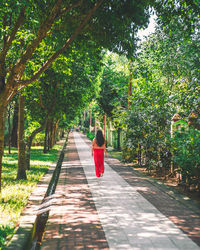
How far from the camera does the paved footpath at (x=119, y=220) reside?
4.42 m

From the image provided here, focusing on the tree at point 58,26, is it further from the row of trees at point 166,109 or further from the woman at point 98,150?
the woman at point 98,150

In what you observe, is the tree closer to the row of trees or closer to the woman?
the row of trees

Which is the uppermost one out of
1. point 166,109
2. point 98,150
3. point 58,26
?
point 58,26

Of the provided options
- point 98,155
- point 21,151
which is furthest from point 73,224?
point 21,151

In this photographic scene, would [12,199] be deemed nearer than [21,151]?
Yes

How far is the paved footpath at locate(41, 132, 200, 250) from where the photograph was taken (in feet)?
14.5

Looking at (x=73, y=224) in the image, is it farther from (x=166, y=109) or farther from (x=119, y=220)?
(x=166, y=109)

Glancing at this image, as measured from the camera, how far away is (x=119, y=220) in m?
5.49

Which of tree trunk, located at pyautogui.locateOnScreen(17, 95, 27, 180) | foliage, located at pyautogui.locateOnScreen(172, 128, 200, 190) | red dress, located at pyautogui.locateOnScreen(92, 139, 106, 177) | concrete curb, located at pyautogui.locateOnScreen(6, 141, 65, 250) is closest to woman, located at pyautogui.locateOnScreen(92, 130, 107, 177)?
red dress, located at pyautogui.locateOnScreen(92, 139, 106, 177)

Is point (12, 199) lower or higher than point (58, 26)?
lower

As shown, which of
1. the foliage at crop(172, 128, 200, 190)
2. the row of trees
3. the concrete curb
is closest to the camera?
the concrete curb

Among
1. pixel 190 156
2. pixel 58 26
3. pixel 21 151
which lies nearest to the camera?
pixel 58 26

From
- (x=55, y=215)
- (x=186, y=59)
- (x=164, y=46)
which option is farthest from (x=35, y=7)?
(x=186, y=59)

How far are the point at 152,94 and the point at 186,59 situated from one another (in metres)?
3.98
